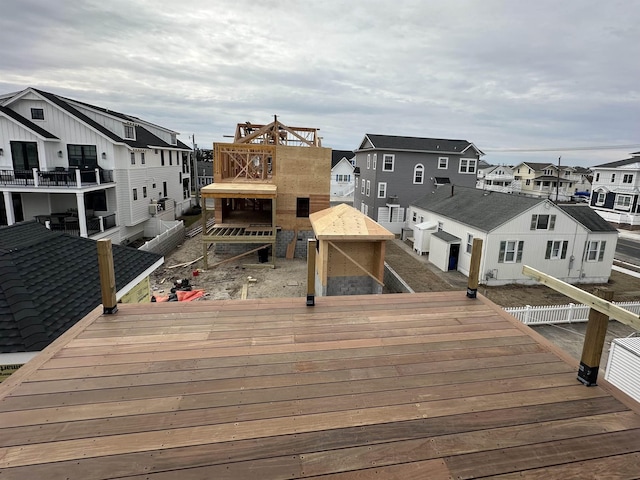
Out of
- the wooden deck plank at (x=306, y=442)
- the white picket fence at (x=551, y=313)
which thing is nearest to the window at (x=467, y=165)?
the white picket fence at (x=551, y=313)

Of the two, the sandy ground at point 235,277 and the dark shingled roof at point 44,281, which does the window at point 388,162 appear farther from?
the dark shingled roof at point 44,281

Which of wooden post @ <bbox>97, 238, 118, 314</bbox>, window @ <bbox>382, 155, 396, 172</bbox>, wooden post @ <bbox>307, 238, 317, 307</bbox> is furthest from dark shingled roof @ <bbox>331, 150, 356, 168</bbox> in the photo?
wooden post @ <bbox>97, 238, 118, 314</bbox>

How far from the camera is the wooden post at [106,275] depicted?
4.46 meters

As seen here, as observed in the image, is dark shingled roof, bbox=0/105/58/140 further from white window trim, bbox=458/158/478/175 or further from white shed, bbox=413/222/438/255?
white window trim, bbox=458/158/478/175

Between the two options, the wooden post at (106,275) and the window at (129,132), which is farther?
the window at (129,132)

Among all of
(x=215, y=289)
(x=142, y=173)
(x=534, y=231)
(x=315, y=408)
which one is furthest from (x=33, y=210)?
(x=534, y=231)

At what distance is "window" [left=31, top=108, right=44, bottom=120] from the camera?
19.6m

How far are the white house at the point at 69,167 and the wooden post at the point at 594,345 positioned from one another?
2132cm

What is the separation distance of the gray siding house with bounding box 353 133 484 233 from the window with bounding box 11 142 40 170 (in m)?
23.2

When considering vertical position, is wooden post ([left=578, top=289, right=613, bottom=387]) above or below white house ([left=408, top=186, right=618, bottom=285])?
above

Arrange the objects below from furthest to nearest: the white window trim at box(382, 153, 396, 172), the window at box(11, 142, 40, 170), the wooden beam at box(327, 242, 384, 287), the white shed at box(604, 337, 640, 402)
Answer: the white window trim at box(382, 153, 396, 172) < the window at box(11, 142, 40, 170) < the wooden beam at box(327, 242, 384, 287) < the white shed at box(604, 337, 640, 402)

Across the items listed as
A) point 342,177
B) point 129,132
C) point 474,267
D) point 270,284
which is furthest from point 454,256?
point 342,177

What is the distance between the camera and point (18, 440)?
252 cm

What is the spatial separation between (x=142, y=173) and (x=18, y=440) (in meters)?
25.1
